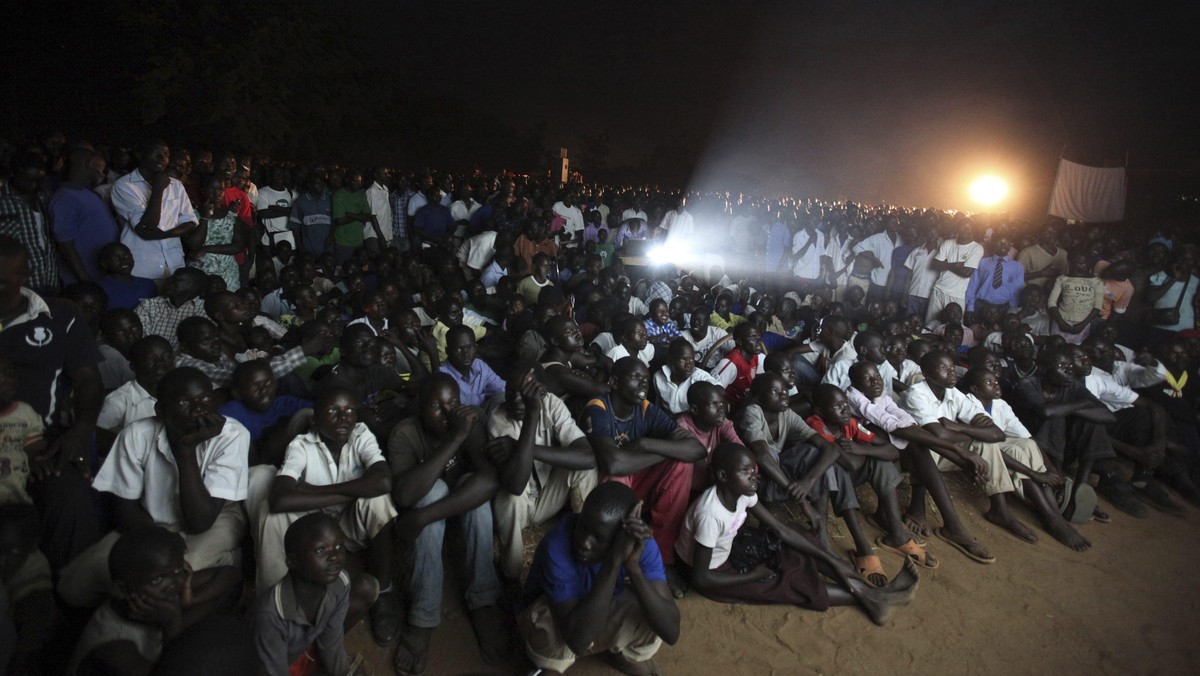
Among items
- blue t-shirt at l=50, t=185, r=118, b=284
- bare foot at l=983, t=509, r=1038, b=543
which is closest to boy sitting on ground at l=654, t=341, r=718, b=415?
bare foot at l=983, t=509, r=1038, b=543

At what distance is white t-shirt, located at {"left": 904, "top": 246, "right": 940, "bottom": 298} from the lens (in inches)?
310

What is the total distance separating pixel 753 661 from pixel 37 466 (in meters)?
3.40

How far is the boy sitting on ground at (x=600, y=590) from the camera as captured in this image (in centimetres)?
239

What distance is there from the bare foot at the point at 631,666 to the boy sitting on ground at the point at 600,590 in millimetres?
68

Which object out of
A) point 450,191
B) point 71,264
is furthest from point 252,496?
point 450,191

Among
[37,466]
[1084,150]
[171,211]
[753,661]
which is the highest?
[1084,150]

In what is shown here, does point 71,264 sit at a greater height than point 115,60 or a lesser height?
lesser

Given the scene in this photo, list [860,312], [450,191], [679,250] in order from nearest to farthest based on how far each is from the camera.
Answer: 1. [860,312]
2. [450,191]
3. [679,250]

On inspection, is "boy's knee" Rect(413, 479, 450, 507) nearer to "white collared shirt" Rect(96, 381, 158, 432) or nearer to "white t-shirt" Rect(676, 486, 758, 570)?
"white t-shirt" Rect(676, 486, 758, 570)

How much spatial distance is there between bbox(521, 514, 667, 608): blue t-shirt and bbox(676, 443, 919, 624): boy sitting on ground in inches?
26.5

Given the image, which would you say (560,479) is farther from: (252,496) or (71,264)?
(71,264)

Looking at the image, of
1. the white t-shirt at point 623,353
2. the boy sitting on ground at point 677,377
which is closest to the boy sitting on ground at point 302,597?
the boy sitting on ground at point 677,377

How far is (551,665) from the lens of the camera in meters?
2.57

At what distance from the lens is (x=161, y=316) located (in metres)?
4.34
